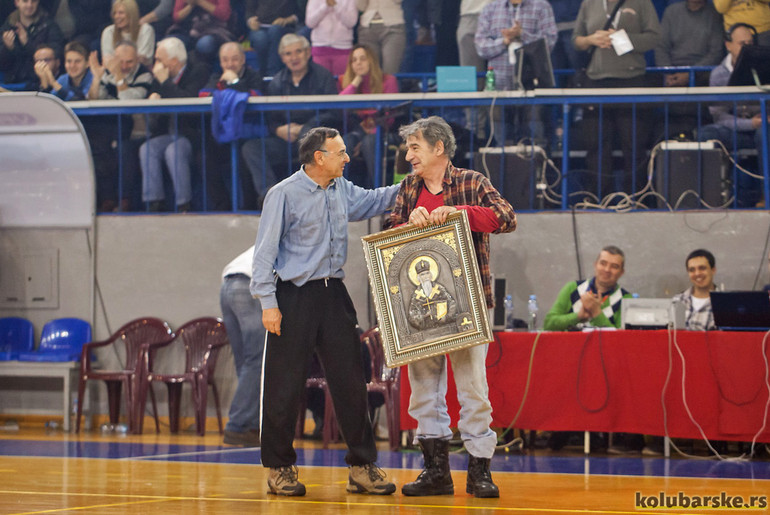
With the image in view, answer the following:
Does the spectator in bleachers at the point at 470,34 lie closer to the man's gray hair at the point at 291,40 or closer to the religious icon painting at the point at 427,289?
the man's gray hair at the point at 291,40

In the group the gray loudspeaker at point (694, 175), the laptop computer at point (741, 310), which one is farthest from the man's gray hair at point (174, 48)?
the laptop computer at point (741, 310)

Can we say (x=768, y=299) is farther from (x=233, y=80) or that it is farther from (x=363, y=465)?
(x=233, y=80)

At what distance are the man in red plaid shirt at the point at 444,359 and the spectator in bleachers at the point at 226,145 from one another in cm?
466

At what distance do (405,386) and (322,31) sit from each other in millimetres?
4545

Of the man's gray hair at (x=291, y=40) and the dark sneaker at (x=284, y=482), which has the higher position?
the man's gray hair at (x=291, y=40)

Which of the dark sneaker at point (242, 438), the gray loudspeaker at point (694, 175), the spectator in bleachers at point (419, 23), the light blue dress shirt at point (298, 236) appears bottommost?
the dark sneaker at point (242, 438)

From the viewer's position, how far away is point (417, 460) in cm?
625

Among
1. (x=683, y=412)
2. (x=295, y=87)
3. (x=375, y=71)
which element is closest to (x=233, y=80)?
(x=295, y=87)

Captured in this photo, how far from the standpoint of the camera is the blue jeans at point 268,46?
10.0m

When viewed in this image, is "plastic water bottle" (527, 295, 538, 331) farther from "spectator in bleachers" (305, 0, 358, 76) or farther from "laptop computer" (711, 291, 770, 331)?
"spectator in bleachers" (305, 0, 358, 76)

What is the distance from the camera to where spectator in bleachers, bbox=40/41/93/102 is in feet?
32.9

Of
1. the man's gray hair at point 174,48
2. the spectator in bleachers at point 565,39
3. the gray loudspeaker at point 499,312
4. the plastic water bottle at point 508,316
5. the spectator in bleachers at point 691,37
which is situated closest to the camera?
the gray loudspeaker at point 499,312

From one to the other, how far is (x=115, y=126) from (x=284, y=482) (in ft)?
18.9

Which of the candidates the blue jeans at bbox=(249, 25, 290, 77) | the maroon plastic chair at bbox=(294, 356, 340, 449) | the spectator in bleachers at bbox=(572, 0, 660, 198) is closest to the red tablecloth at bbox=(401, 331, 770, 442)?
the maroon plastic chair at bbox=(294, 356, 340, 449)
